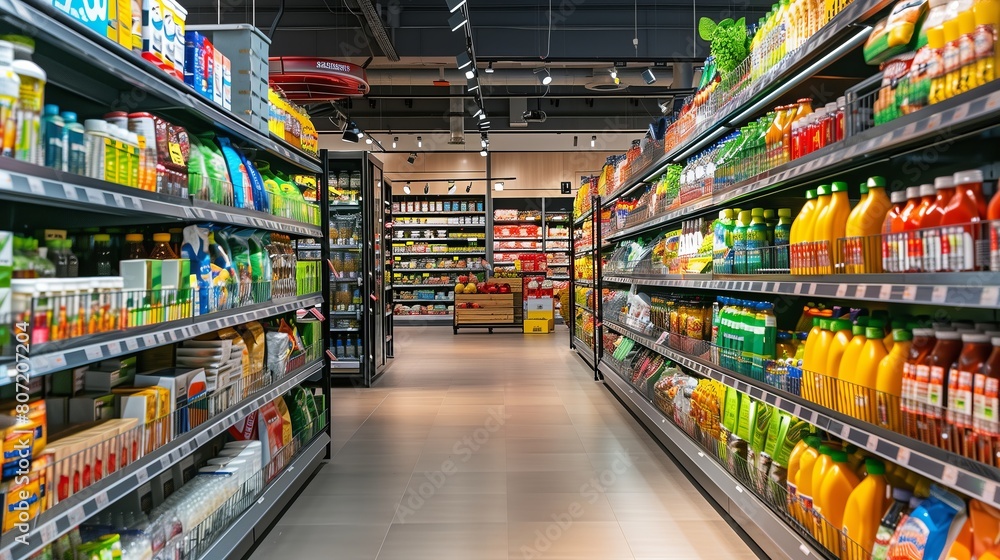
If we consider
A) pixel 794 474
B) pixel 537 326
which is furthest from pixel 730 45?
pixel 537 326

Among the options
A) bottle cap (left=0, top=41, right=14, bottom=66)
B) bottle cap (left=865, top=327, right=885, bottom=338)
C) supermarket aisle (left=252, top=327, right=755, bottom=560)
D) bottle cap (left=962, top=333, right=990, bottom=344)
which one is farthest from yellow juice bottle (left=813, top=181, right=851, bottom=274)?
bottle cap (left=0, top=41, right=14, bottom=66)

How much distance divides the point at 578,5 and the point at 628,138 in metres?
5.99

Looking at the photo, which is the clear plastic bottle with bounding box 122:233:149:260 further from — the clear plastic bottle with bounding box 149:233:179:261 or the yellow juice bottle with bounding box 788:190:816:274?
the yellow juice bottle with bounding box 788:190:816:274

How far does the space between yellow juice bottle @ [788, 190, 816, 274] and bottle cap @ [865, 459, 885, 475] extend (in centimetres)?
73

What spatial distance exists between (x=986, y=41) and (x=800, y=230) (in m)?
1.02

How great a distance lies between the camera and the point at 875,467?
6.47 ft

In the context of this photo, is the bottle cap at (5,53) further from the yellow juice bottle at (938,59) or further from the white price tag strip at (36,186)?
the yellow juice bottle at (938,59)

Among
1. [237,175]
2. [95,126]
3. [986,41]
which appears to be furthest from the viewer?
[237,175]

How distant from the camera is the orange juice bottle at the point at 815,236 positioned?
7.44 ft

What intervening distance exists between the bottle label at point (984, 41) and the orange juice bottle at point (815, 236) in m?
0.81

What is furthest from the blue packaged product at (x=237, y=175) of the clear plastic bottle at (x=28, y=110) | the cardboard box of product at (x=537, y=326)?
the cardboard box of product at (x=537, y=326)

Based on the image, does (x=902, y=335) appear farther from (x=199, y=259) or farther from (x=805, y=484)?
(x=199, y=259)

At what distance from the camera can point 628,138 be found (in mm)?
15266

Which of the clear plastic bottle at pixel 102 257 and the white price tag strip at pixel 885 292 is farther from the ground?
the clear plastic bottle at pixel 102 257
